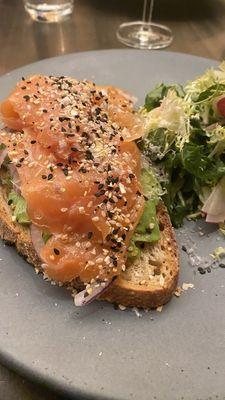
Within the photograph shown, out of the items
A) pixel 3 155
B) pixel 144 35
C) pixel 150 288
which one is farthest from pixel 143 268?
pixel 144 35

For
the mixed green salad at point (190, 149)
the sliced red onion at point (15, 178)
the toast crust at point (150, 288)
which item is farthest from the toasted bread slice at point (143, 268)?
the mixed green salad at point (190, 149)

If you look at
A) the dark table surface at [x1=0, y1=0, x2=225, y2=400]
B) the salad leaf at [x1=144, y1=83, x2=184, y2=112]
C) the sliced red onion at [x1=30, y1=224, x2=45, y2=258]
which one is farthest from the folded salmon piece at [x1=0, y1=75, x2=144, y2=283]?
the dark table surface at [x1=0, y1=0, x2=225, y2=400]

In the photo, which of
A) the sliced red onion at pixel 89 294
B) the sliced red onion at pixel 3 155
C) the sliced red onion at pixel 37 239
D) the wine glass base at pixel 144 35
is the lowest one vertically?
the sliced red onion at pixel 89 294

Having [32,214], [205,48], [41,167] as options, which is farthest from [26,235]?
[205,48]

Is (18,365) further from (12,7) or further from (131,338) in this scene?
(12,7)

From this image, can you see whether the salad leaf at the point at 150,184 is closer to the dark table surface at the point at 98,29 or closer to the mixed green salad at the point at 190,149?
the mixed green salad at the point at 190,149

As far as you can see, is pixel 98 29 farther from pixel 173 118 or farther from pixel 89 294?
pixel 89 294
